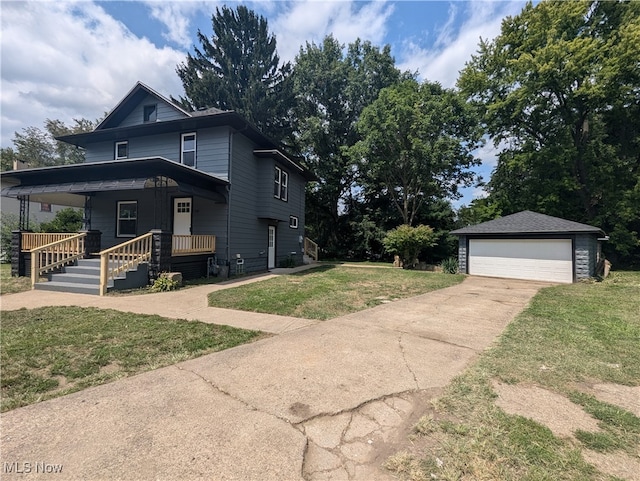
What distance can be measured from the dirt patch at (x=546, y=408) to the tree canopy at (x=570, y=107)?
802 inches

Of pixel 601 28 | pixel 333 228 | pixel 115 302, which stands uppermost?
pixel 601 28

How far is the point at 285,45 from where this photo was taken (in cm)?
2486

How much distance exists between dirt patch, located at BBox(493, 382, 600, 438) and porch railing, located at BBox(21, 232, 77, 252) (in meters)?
13.1

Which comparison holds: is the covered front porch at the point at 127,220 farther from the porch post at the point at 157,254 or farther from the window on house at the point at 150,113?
the window on house at the point at 150,113

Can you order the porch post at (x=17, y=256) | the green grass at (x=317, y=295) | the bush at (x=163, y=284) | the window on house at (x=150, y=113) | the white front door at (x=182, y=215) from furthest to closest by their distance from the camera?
1. the window on house at (x=150, y=113)
2. the white front door at (x=182, y=215)
3. the porch post at (x=17, y=256)
4. the bush at (x=163, y=284)
5. the green grass at (x=317, y=295)

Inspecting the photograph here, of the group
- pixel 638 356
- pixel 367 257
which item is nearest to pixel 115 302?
pixel 638 356

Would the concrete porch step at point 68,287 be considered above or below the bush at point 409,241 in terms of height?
below

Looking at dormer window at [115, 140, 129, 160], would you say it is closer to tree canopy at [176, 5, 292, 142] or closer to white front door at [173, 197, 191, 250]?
white front door at [173, 197, 191, 250]

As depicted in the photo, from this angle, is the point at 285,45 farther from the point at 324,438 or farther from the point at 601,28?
the point at 324,438

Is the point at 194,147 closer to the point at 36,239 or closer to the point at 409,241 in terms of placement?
the point at 36,239

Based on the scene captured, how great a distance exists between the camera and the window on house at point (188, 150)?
12070mm

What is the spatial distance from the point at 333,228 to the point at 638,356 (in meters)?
21.3

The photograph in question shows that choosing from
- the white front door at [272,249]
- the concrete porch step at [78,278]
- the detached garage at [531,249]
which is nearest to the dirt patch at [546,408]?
the concrete porch step at [78,278]

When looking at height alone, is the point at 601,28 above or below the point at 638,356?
above
